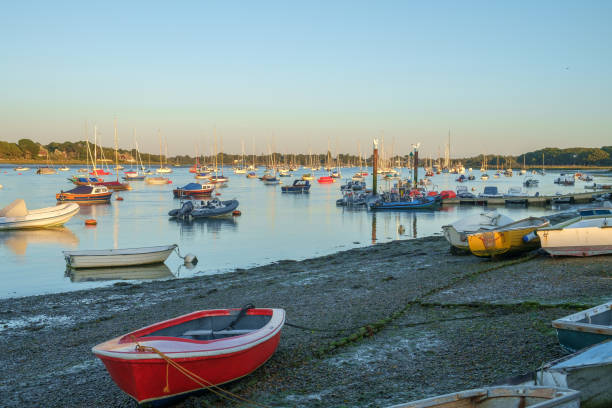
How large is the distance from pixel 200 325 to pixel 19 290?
14.4 meters

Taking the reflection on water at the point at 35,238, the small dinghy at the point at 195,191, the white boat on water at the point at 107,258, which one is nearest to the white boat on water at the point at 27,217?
the reflection on water at the point at 35,238

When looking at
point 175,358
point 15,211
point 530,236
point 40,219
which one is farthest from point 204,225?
point 175,358

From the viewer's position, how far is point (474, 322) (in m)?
9.55

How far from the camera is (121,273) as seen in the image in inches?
886

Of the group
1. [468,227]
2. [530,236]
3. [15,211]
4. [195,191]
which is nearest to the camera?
[530,236]

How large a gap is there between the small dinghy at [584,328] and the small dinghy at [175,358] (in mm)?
4182

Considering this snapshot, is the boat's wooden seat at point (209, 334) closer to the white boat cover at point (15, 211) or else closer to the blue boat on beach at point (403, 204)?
the white boat cover at point (15, 211)

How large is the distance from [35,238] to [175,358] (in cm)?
3294

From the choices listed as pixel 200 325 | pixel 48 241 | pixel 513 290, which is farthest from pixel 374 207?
pixel 200 325

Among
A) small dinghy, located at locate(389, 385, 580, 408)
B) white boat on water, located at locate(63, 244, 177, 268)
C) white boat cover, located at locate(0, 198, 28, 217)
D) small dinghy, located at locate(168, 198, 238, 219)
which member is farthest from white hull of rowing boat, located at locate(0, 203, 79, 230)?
small dinghy, located at locate(389, 385, 580, 408)

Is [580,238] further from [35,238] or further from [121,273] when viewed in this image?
[35,238]

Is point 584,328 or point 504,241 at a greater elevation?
point 584,328

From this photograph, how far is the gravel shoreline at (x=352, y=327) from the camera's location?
23.9 ft

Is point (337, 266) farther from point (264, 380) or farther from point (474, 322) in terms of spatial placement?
point (264, 380)
